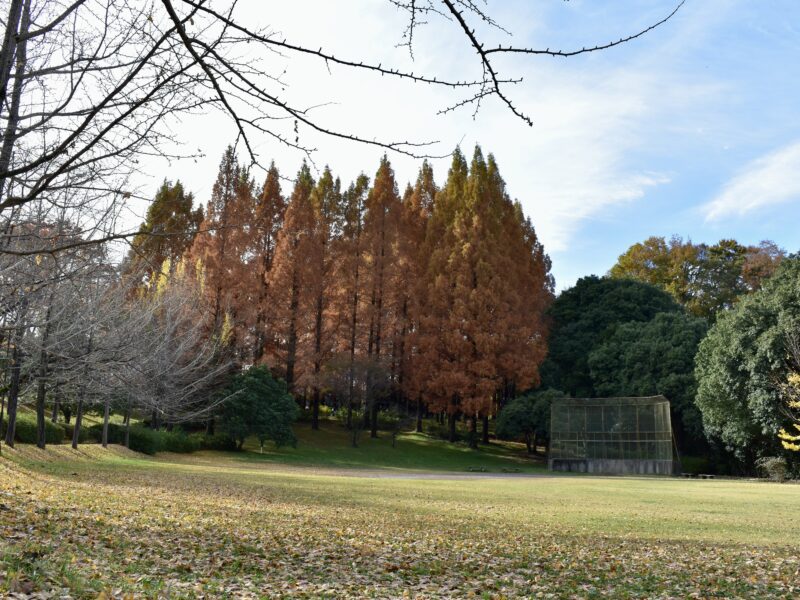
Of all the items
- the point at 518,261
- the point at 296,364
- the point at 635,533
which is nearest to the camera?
the point at 635,533

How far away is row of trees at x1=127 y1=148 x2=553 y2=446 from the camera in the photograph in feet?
113

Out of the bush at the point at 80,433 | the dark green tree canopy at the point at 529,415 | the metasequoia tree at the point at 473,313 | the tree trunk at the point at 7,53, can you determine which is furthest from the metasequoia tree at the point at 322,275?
the tree trunk at the point at 7,53

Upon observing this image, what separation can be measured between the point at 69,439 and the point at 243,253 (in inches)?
446

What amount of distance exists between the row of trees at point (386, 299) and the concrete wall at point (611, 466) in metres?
4.71

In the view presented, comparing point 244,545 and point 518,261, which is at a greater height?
point 518,261

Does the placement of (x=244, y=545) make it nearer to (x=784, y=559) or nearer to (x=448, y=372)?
(x=784, y=559)

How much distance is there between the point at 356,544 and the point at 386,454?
2554cm

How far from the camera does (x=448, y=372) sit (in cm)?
3603

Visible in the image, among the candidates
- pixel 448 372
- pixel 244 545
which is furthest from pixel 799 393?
pixel 244 545

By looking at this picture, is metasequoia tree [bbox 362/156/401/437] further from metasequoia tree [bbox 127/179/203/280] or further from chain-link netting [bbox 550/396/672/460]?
metasequoia tree [bbox 127/179/203/280]

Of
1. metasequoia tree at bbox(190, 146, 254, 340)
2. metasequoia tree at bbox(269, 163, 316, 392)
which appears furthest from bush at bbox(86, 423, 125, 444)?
metasequoia tree at bbox(269, 163, 316, 392)

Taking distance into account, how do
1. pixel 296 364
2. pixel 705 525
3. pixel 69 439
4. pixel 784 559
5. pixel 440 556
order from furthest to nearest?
pixel 296 364, pixel 69 439, pixel 705 525, pixel 784 559, pixel 440 556

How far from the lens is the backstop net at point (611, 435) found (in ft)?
109

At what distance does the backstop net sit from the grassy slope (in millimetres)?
2013
